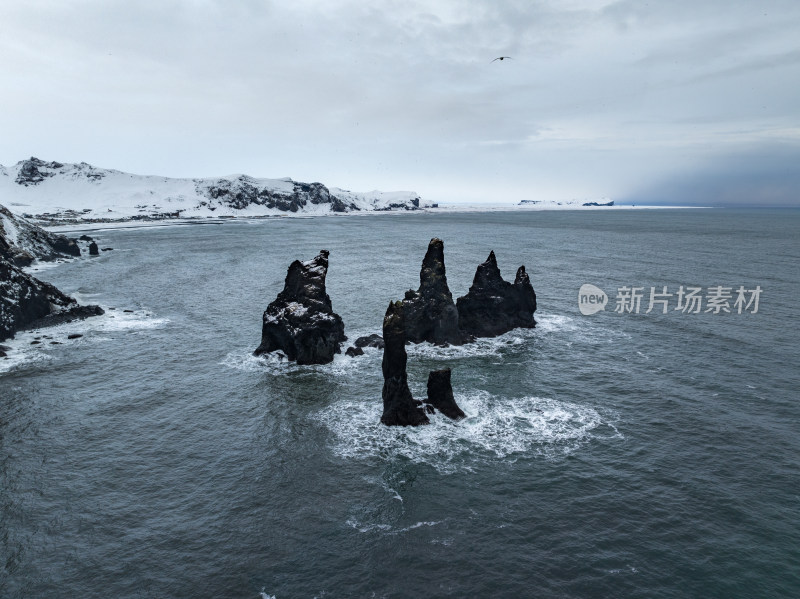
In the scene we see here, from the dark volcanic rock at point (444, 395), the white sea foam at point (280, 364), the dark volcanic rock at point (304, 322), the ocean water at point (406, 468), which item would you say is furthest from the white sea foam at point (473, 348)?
the dark volcanic rock at point (444, 395)

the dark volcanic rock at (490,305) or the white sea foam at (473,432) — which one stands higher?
the dark volcanic rock at (490,305)

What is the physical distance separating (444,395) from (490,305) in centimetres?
2465

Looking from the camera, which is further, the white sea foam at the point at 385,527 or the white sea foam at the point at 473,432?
the white sea foam at the point at 473,432

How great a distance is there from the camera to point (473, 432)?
120 feet

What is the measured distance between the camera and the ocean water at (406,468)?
23094 mm

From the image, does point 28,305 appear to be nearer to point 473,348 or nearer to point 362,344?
point 362,344

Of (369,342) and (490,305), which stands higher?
(490,305)

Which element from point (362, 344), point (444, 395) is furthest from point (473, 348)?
point (444, 395)

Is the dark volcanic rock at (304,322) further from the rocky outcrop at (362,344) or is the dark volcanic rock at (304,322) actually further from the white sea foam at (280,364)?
the rocky outcrop at (362,344)

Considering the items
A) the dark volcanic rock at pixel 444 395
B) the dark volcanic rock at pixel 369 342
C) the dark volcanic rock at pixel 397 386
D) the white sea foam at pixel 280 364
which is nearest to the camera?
the dark volcanic rock at pixel 397 386

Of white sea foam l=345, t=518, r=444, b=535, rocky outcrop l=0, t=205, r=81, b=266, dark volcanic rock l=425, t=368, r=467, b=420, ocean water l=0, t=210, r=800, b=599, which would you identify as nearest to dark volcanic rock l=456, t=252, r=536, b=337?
ocean water l=0, t=210, r=800, b=599

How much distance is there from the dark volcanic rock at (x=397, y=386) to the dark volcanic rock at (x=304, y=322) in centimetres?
1372

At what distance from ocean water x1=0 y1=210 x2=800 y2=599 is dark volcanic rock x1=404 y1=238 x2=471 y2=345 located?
256cm
